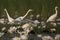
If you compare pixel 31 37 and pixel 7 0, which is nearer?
pixel 31 37

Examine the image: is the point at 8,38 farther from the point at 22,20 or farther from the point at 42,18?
the point at 42,18

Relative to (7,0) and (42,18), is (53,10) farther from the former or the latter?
(7,0)

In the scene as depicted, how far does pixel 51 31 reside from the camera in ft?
3.86

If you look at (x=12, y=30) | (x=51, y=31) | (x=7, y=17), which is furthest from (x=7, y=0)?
(x=51, y=31)

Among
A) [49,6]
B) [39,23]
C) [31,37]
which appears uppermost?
[49,6]

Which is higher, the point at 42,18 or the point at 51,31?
the point at 42,18

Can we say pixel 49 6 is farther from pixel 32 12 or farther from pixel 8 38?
pixel 8 38

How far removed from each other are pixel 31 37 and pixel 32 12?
0.19 m

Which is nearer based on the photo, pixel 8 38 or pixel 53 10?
pixel 8 38

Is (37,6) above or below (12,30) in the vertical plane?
above

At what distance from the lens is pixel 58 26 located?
3.95 feet

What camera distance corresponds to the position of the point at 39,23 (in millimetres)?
1215

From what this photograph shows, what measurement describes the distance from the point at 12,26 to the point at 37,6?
220 millimetres

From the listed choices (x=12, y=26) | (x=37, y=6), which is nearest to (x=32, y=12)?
(x=37, y=6)
